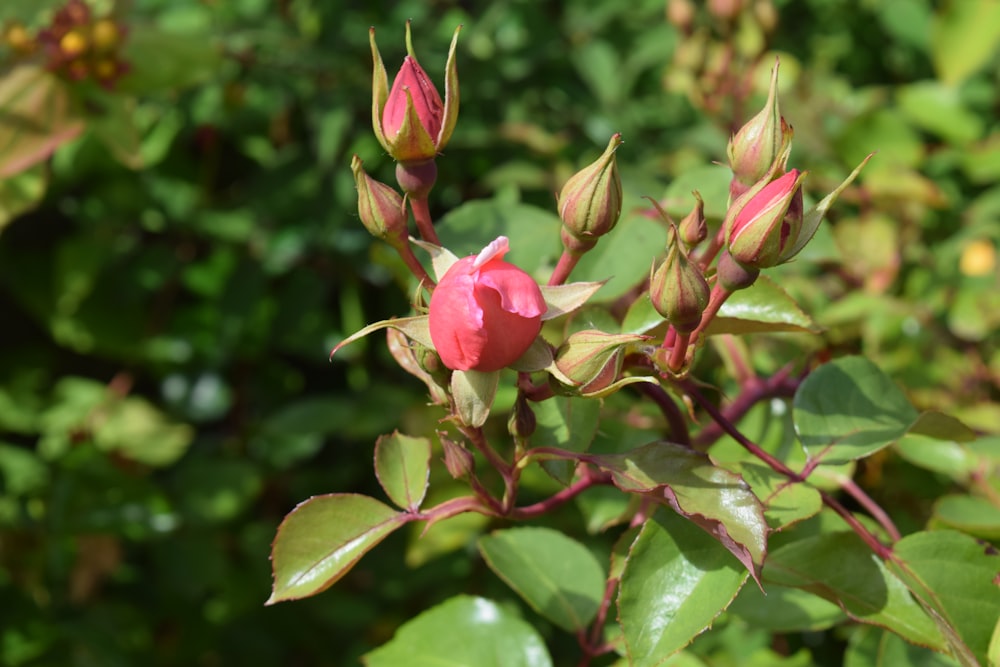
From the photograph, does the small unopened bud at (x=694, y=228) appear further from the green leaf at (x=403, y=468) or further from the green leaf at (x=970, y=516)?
the green leaf at (x=970, y=516)

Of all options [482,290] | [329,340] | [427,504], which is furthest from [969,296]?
[482,290]

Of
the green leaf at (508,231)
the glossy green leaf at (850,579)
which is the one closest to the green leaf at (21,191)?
the green leaf at (508,231)

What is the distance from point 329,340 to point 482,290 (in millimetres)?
1495

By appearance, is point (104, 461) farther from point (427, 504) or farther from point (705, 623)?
point (705, 623)

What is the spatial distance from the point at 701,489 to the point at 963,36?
1.80 meters

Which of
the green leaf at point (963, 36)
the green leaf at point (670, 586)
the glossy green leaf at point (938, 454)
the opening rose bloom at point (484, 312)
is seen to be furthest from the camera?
the green leaf at point (963, 36)

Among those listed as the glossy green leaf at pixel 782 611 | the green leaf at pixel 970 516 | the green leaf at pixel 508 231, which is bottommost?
the glossy green leaf at pixel 782 611

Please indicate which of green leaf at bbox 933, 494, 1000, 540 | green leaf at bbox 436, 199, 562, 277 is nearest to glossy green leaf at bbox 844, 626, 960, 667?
green leaf at bbox 933, 494, 1000, 540

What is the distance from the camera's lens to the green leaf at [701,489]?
0.72 m

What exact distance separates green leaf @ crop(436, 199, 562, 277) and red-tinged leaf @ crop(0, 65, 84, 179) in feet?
2.45

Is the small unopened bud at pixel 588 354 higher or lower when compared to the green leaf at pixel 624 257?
higher

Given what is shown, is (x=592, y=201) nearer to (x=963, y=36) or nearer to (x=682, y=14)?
(x=682, y=14)

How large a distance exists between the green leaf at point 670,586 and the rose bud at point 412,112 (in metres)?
0.38

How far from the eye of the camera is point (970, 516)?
42.3 inches
